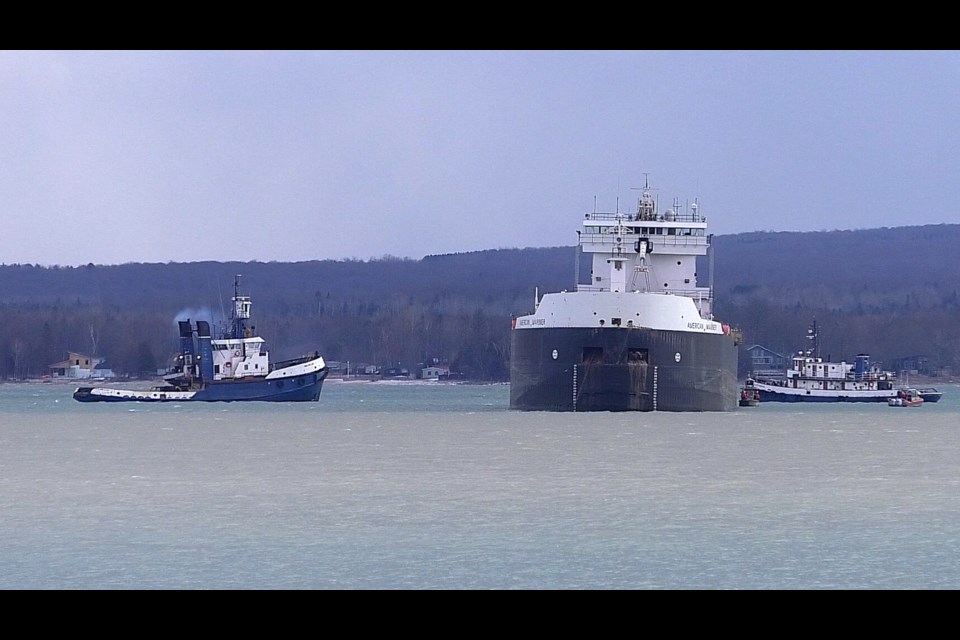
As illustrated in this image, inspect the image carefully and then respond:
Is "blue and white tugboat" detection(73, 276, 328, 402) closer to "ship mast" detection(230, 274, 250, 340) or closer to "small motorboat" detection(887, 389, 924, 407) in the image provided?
"ship mast" detection(230, 274, 250, 340)

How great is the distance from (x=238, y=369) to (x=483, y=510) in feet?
165

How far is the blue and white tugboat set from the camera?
228 feet

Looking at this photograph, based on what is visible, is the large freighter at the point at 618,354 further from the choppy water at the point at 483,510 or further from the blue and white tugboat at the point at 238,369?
the blue and white tugboat at the point at 238,369

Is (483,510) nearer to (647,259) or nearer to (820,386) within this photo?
(647,259)

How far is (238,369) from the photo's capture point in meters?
70.2

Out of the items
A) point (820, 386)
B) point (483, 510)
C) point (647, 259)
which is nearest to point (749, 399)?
point (820, 386)

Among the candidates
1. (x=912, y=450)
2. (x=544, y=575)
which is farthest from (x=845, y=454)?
(x=544, y=575)

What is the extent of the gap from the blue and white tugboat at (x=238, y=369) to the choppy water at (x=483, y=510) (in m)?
27.1

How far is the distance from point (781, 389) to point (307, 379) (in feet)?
84.7

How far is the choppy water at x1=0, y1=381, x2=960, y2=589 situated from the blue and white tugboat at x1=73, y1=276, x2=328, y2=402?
27.1 m

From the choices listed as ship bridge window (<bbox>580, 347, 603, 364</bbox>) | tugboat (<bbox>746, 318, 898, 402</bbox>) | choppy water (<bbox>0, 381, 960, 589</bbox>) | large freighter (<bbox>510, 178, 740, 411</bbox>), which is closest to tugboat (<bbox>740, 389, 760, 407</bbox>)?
tugboat (<bbox>746, 318, 898, 402</bbox>)

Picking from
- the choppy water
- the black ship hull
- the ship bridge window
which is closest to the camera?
the choppy water
